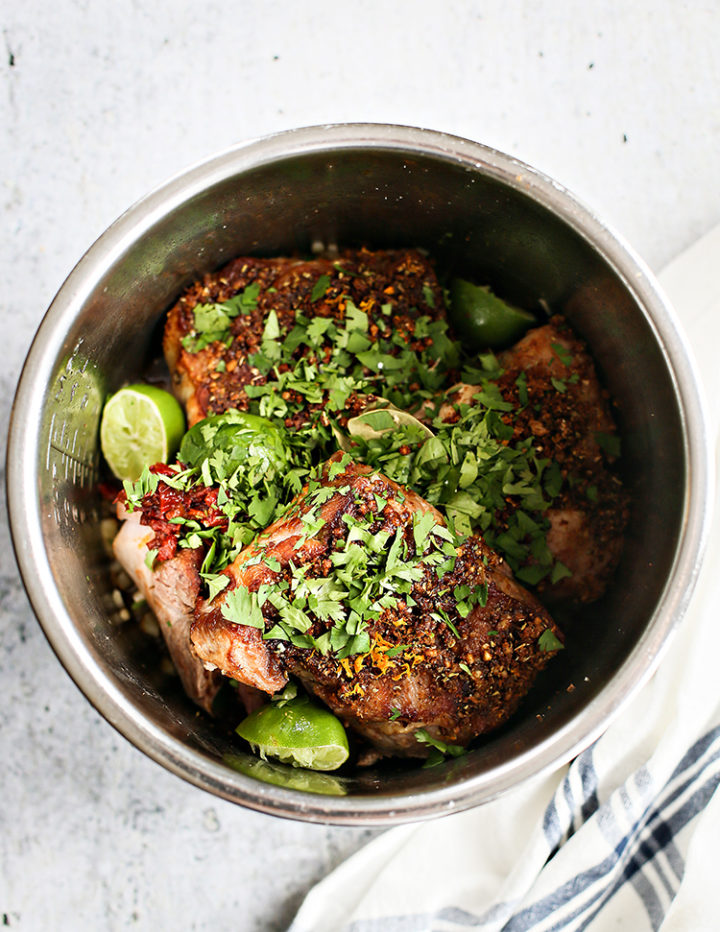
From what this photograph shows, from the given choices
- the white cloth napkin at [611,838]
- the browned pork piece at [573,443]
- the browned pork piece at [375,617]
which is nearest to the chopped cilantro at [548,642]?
the browned pork piece at [375,617]

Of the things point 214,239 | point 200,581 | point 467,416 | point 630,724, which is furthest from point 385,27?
point 630,724

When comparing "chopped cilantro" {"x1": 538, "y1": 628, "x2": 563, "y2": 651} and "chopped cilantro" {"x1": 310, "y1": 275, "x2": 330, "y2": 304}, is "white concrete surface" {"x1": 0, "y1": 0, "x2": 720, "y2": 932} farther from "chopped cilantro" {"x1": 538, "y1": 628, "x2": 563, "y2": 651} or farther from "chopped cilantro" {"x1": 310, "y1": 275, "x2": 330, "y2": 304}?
"chopped cilantro" {"x1": 538, "y1": 628, "x2": 563, "y2": 651}

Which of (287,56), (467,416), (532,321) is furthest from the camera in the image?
(287,56)

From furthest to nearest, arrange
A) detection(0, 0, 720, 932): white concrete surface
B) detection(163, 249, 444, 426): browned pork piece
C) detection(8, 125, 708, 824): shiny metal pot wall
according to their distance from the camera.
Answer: detection(0, 0, 720, 932): white concrete surface
detection(163, 249, 444, 426): browned pork piece
detection(8, 125, 708, 824): shiny metal pot wall

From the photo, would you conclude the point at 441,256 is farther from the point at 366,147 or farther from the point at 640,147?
the point at 640,147

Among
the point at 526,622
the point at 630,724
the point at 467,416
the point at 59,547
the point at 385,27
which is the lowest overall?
the point at 59,547

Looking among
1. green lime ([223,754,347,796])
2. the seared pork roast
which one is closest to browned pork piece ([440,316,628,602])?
the seared pork roast
